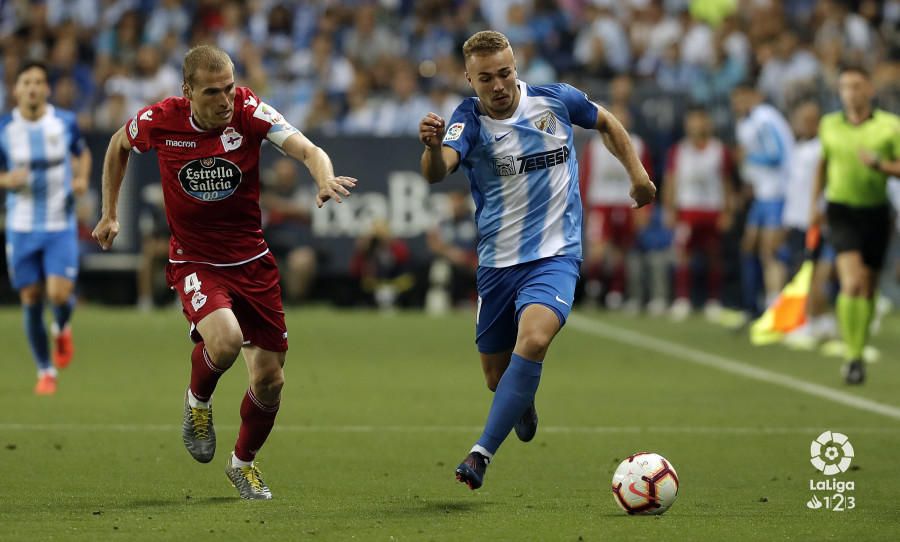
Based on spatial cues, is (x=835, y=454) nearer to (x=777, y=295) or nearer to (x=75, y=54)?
(x=777, y=295)

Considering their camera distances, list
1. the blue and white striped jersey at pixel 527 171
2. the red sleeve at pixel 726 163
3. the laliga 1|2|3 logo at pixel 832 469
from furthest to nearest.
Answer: the red sleeve at pixel 726 163
the blue and white striped jersey at pixel 527 171
the laliga 1|2|3 logo at pixel 832 469

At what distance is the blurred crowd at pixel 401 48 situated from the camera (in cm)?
2156

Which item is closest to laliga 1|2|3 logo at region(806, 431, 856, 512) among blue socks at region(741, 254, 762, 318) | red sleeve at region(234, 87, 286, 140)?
red sleeve at region(234, 87, 286, 140)

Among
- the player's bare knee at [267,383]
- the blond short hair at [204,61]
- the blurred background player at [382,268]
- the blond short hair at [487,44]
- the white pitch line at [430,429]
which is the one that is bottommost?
the blurred background player at [382,268]

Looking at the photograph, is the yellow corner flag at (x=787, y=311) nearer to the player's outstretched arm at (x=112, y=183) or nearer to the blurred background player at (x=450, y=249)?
the blurred background player at (x=450, y=249)

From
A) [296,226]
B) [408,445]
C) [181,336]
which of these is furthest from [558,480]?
[296,226]

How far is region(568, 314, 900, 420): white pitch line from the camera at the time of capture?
→ 1151 cm

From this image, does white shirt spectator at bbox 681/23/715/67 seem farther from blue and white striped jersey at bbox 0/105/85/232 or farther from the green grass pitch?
blue and white striped jersey at bbox 0/105/85/232

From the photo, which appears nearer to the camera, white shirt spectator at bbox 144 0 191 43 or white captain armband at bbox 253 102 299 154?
white captain armband at bbox 253 102 299 154

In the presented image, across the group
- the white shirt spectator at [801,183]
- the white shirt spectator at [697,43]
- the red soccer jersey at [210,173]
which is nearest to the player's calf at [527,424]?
the red soccer jersey at [210,173]

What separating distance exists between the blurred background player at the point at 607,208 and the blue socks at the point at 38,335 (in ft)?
31.3

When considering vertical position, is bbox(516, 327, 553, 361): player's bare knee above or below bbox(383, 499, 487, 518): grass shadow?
above

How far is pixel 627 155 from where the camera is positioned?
7816 millimetres

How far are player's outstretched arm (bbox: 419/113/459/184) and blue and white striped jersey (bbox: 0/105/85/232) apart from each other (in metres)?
5.62
